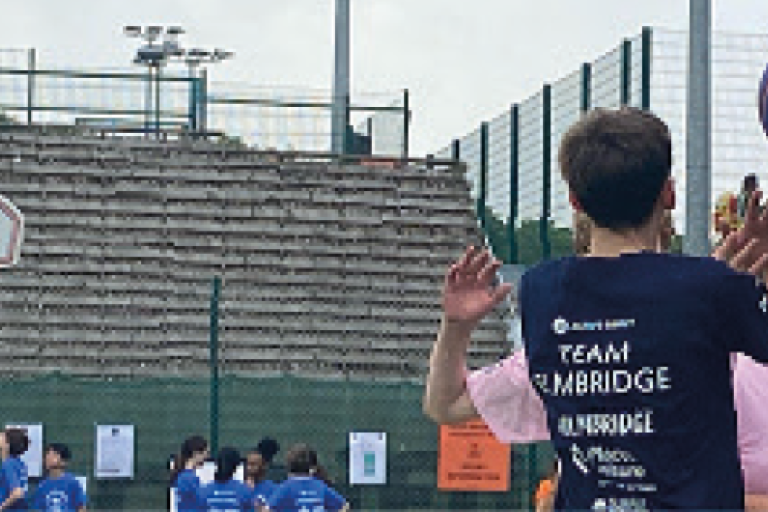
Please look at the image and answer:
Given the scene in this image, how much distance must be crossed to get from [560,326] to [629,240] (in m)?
0.21

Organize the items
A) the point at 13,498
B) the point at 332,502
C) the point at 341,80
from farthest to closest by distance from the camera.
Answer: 1. the point at 341,80
2. the point at 13,498
3. the point at 332,502

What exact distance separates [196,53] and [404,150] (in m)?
19.3

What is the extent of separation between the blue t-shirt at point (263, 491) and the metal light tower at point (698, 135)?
4227 millimetres

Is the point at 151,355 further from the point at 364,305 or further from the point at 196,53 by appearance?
the point at 196,53

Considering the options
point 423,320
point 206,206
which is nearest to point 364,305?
point 423,320

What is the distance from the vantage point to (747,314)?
3867 millimetres

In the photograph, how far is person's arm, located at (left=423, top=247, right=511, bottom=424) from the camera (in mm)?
4332

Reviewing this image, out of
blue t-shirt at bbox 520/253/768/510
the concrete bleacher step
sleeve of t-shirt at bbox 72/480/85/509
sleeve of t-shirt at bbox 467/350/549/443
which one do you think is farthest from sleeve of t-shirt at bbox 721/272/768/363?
the concrete bleacher step

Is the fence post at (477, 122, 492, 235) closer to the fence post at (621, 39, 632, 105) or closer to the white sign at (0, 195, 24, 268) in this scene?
the fence post at (621, 39, 632, 105)

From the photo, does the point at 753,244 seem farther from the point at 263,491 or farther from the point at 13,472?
the point at 13,472

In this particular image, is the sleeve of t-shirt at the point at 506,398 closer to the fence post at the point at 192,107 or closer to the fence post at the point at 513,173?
the fence post at the point at 513,173

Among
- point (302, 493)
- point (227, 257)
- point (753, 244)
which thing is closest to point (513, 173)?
point (227, 257)

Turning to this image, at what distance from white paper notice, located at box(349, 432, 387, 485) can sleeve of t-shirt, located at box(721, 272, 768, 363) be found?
710 inches

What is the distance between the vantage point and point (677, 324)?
12.9ft
